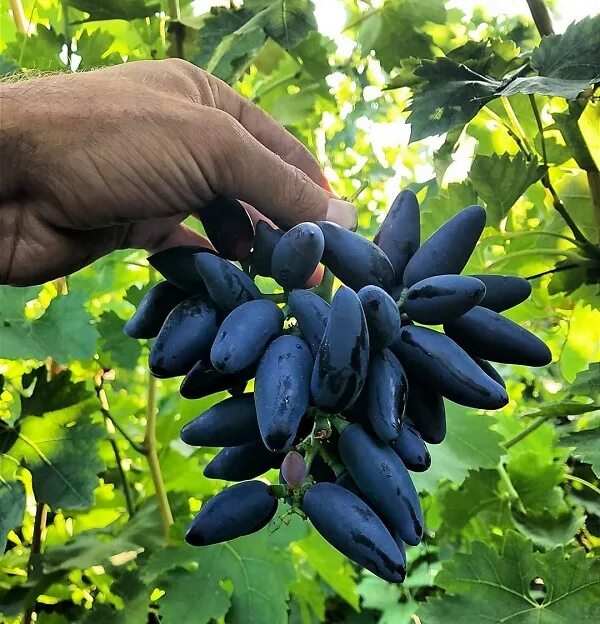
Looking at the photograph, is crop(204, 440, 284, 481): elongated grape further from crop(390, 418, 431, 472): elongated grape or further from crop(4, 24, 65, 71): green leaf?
crop(4, 24, 65, 71): green leaf

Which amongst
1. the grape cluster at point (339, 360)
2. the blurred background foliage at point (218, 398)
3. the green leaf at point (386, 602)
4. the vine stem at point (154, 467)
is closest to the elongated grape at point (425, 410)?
the grape cluster at point (339, 360)

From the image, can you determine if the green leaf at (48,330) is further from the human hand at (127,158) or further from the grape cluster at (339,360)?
the grape cluster at (339,360)

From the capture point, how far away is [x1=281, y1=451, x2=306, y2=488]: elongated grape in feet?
1.59

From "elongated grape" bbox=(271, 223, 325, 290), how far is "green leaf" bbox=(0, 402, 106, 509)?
1.82ft

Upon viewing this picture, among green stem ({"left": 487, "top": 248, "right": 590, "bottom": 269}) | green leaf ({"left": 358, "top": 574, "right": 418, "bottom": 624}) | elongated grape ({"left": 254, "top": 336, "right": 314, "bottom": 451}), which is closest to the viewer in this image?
elongated grape ({"left": 254, "top": 336, "right": 314, "bottom": 451})

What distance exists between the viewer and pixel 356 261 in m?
0.52

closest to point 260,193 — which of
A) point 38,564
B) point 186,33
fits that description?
point 186,33

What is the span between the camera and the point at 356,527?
46cm

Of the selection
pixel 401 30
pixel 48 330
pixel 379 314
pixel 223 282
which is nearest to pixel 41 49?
pixel 48 330

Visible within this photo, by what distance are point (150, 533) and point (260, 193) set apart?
1.87 ft

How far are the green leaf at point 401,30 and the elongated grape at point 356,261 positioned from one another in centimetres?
66

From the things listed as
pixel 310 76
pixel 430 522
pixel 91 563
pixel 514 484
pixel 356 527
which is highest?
pixel 310 76

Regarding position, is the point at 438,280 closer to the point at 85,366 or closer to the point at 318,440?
the point at 318,440

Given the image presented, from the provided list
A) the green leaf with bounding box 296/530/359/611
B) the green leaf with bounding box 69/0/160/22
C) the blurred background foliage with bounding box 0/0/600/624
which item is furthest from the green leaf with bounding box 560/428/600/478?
the green leaf with bounding box 69/0/160/22
